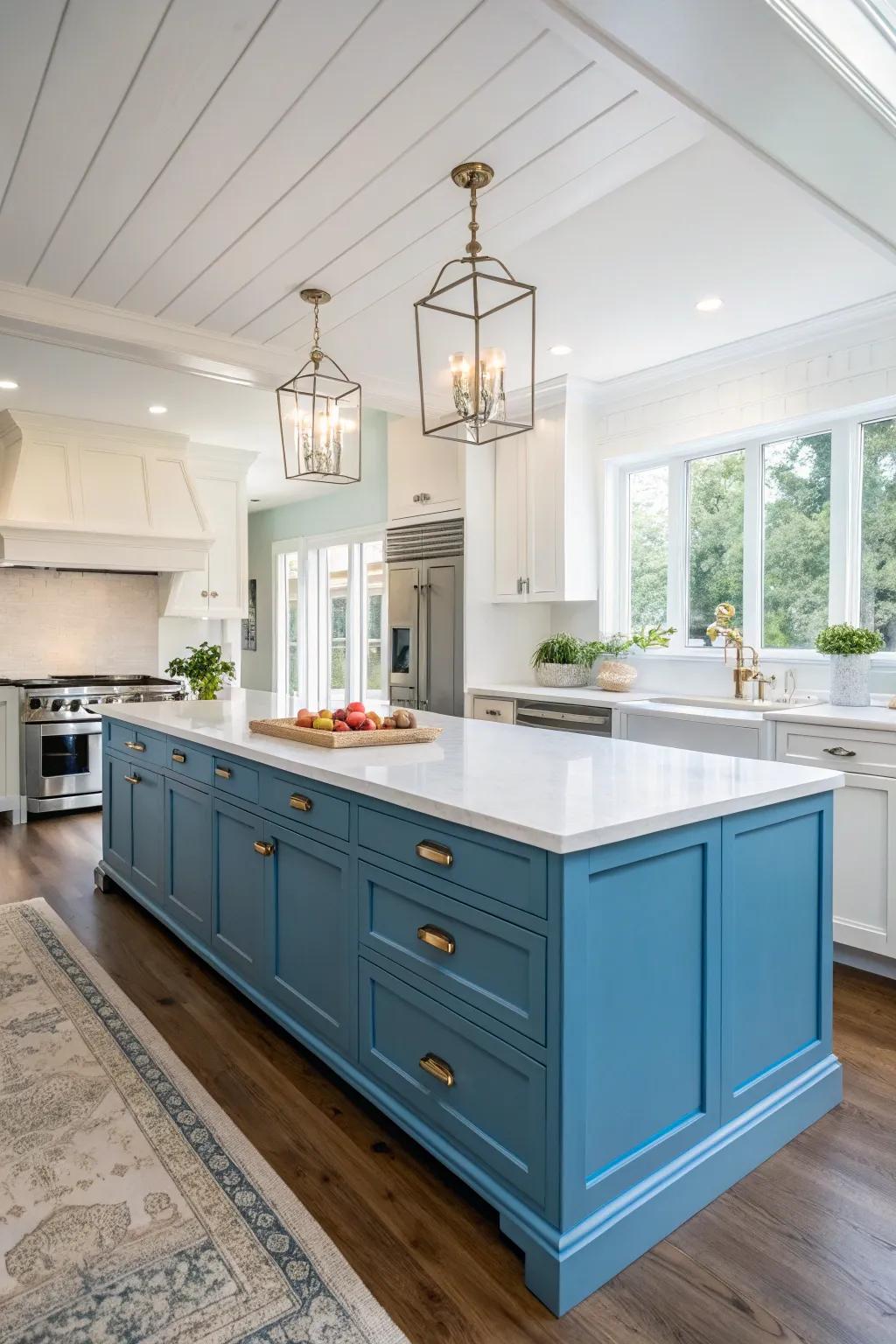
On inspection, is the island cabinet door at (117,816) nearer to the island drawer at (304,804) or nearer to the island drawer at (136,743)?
the island drawer at (136,743)

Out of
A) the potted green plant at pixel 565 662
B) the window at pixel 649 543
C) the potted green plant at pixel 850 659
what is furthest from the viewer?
the potted green plant at pixel 565 662

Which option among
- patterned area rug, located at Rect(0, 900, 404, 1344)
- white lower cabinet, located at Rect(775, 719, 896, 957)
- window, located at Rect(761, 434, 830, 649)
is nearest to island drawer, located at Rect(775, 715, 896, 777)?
white lower cabinet, located at Rect(775, 719, 896, 957)

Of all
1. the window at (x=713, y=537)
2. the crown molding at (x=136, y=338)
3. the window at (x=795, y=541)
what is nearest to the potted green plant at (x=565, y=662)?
the window at (x=713, y=537)

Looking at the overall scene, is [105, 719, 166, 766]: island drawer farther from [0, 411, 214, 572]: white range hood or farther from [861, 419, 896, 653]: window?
[861, 419, 896, 653]: window

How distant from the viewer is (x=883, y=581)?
12.1 feet

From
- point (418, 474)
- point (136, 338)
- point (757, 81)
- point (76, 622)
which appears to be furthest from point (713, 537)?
point (76, 622)

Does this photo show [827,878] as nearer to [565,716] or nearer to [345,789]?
[345,789]

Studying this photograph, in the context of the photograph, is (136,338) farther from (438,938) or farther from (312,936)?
(438,938)

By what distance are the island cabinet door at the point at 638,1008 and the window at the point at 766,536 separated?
2.52 m

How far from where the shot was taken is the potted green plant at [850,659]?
3.42m

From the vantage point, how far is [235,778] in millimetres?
2633

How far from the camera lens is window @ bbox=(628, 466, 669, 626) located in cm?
473

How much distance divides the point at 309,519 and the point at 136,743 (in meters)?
4.98

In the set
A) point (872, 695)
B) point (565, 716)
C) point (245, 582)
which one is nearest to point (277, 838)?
point (565, 716)
